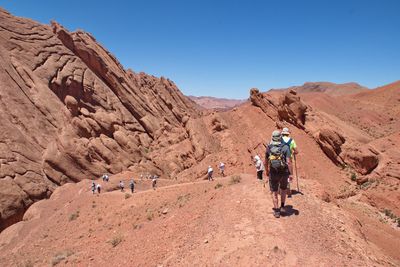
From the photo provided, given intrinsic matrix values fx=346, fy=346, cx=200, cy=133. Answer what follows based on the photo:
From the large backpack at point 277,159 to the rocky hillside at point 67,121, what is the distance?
81.7ft

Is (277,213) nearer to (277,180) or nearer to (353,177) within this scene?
(277,180)

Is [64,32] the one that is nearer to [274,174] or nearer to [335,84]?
[274,174]

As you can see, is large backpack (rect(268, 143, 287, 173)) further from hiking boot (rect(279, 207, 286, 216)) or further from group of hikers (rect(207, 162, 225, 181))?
group of hikers (rect(207, 162, 225, 181))

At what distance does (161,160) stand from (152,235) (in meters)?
27.2

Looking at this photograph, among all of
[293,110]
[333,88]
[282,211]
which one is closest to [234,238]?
[282,211]

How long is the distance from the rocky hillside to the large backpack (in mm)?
24909

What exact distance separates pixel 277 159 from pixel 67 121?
32097 mm

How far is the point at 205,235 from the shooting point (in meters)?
9.12

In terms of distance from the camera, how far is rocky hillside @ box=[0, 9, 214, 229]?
30.3 meters

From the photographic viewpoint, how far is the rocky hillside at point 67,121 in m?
30.3

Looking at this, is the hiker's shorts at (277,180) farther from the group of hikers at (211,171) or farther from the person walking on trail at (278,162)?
the group of hikers at (211,171)

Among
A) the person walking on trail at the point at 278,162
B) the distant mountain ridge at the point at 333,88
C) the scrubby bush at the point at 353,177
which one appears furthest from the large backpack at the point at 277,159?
the distant mountain ridge at the point at 333,88

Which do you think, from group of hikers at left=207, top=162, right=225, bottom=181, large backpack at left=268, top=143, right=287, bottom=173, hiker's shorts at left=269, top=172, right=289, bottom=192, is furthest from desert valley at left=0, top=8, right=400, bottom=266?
group of hikers at left=207, top=162, right=225, bottom=181

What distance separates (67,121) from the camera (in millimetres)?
36469
